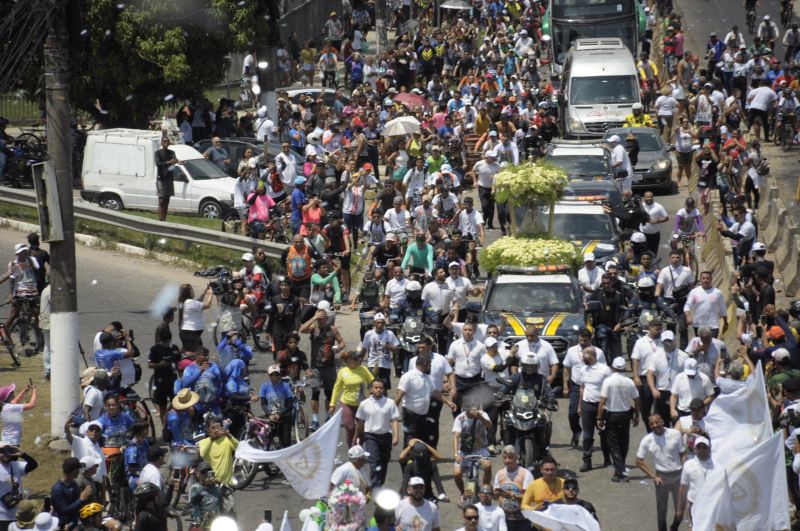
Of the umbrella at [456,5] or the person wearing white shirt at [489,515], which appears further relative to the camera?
the umbrella at [456,5]

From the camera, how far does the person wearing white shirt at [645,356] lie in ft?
61.4

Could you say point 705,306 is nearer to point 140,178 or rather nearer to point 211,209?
point 211,209

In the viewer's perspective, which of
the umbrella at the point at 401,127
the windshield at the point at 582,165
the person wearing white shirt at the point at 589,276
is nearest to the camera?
the person wearing white shirt at the point at 589,276

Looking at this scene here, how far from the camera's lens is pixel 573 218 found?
25500mm

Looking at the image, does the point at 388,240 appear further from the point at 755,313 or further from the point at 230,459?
the point at 230,459

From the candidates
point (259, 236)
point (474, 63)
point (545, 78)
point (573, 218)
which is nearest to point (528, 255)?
point (573, 218)

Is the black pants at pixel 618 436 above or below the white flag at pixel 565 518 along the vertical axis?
below

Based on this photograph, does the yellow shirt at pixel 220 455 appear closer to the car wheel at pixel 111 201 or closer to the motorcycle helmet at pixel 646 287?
the motorcycle helmet at pixel 646 287

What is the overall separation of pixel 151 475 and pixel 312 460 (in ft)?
5.58

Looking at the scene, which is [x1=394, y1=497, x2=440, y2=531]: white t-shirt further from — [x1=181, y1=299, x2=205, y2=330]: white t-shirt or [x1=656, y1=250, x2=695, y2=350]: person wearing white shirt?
[x1=656, y1=250, x2=695, y2=350]: person wearing white shirt

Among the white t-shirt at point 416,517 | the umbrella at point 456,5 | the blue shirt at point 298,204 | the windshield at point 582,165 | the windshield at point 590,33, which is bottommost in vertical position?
the white t-shirt at point 416,517

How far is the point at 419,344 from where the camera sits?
762 inches

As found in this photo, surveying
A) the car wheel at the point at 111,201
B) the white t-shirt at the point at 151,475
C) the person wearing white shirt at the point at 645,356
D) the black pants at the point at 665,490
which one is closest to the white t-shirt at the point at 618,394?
the person wearing white shirt at the point at 645,356

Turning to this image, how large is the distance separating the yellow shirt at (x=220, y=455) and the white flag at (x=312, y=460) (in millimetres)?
1428
